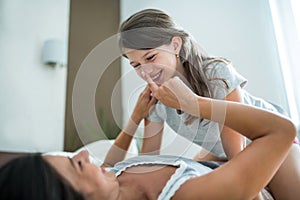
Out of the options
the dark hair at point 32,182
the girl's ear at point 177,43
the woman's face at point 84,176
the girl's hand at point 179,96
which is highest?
the girl's ear at point 177,43

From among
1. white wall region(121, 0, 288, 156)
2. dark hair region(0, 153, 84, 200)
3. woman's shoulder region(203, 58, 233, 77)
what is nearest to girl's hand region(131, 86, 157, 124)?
woman's shoulder region(203, 58, 233, 77)

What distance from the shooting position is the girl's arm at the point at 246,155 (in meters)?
0.58

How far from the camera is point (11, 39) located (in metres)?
2.03

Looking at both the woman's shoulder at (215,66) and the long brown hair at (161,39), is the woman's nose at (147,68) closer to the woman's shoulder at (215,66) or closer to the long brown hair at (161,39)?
the long brown hair at (161,39)

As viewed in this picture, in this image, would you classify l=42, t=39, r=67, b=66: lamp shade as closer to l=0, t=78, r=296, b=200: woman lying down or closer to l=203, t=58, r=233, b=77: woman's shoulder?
l=203, t=58, r=233, b=77: woman's shoulder

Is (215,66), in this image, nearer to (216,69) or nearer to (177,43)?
(216,69)

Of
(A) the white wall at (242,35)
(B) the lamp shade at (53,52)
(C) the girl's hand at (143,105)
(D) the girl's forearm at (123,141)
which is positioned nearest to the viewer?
(C) the girl's hand at (143,105)

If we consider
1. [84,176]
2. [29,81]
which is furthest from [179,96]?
[29,81]

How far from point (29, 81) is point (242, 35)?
4.77 feet

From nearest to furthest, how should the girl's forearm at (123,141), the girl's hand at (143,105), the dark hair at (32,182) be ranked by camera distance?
the dark hair at (32,182), the girl's hand at (143,105), the girl's forearm at (123,141)

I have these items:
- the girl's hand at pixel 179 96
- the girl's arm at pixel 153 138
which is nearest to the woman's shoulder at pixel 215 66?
the girl's hand at pixel 179 96

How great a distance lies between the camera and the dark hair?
52 cm

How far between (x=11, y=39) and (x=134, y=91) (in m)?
1.22

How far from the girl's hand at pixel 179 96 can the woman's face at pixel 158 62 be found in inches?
4.9
